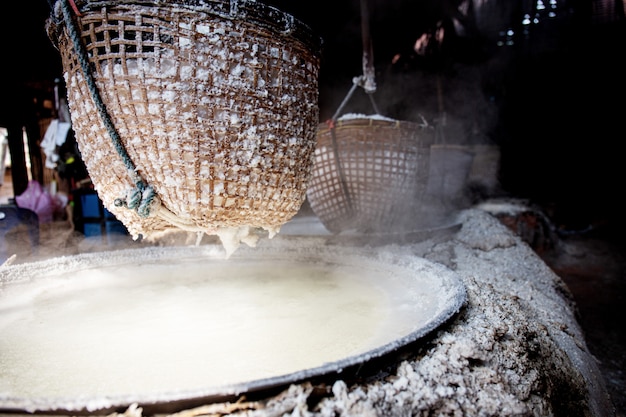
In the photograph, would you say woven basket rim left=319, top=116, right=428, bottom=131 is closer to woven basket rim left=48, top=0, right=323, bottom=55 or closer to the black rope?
woven basket rim left=48, top=0, right=323, bottom=55

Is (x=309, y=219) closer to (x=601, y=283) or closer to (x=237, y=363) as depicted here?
(x=237, y=363)

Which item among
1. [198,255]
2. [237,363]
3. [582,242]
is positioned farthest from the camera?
[582,242]

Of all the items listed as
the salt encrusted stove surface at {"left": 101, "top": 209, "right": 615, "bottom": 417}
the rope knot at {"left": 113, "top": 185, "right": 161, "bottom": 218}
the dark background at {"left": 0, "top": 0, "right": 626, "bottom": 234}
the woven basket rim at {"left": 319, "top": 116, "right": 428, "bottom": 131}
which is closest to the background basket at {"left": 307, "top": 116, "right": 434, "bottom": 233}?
the woven basket rim at {"left": 319, "top": 116, "right": 428, "bottom": 131}

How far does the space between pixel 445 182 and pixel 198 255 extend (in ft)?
13.0

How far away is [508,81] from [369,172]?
6.82m

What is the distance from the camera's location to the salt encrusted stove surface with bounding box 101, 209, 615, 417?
2.67 ft

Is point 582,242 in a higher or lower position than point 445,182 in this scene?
lower

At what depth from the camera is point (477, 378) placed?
3.31 ft

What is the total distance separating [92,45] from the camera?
0.95 m

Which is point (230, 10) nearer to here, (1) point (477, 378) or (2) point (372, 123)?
(1) point (477, 378)

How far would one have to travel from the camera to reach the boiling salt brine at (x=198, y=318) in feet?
3.51

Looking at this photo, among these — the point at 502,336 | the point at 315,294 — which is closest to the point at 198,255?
the point at 315,294

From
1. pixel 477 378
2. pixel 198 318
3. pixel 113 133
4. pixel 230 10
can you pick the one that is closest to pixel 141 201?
pixel 113 133

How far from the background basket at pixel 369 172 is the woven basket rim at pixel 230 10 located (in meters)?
1.98
